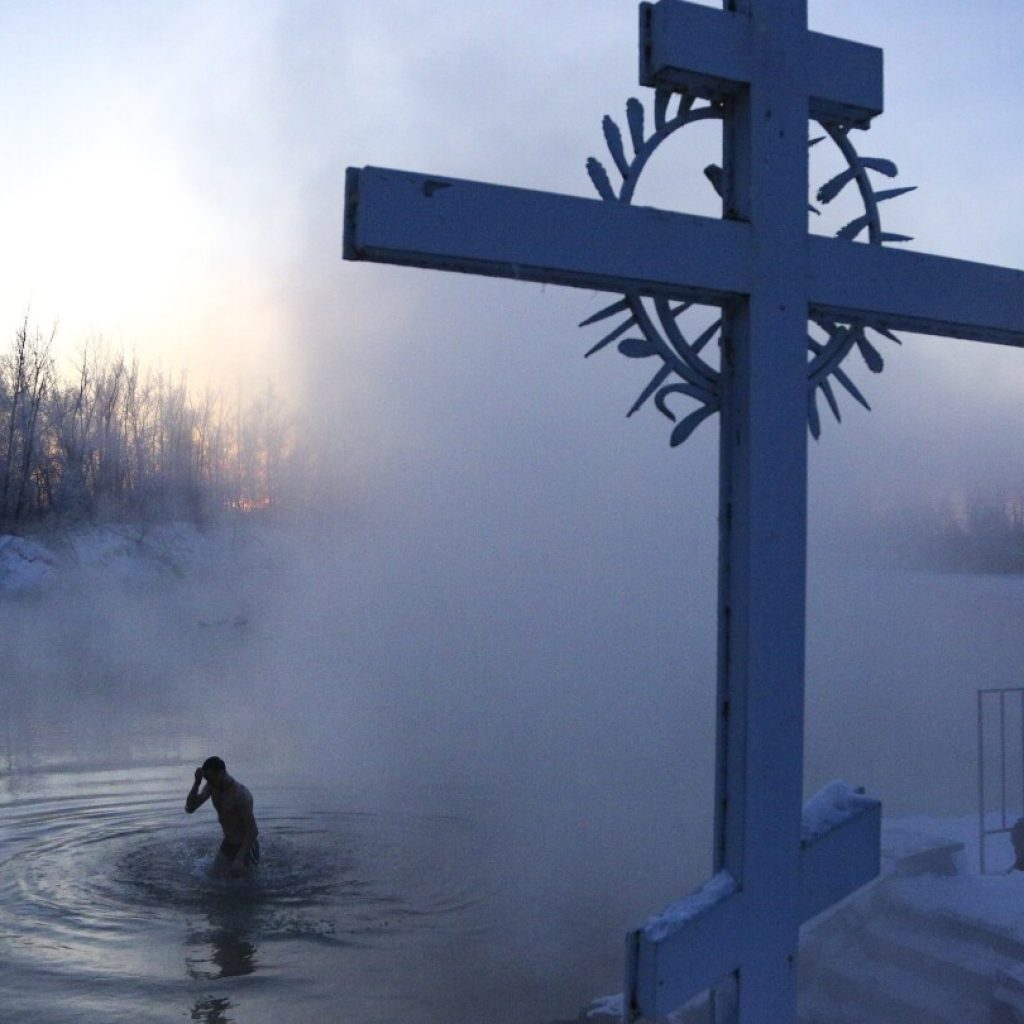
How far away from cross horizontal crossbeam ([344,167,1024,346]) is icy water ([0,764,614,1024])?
206 inches

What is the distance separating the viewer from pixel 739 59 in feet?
7.81

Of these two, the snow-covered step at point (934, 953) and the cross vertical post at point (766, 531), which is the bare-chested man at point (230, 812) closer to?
the snow-covered step at point (934, 953)

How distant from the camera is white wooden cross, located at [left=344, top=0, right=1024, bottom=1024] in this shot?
88.5 inches

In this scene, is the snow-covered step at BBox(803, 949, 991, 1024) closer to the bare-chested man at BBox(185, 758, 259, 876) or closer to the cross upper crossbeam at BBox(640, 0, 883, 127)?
the cross upper crossbeam at BBox(640, 0, 883, 127)

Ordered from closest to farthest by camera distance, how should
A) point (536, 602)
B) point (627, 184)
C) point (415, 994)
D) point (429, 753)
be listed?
point (627, 184) < point (415, 994) < point (429, 753) < point (536, 602)

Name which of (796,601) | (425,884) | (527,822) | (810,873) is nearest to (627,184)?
(796,601)

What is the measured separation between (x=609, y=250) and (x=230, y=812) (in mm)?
7911

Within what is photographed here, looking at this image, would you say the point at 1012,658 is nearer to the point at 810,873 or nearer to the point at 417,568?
the point at 417,568

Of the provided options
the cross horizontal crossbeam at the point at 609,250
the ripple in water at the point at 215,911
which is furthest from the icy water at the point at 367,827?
the cross horizontal crossbeam at the point at 609,250

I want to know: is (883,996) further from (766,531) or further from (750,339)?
(750,339)

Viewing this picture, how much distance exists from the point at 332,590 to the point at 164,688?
3524 centimetres

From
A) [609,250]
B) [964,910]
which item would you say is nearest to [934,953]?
[964,910]

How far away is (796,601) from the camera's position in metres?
2.38

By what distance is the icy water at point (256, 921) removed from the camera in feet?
22.4
